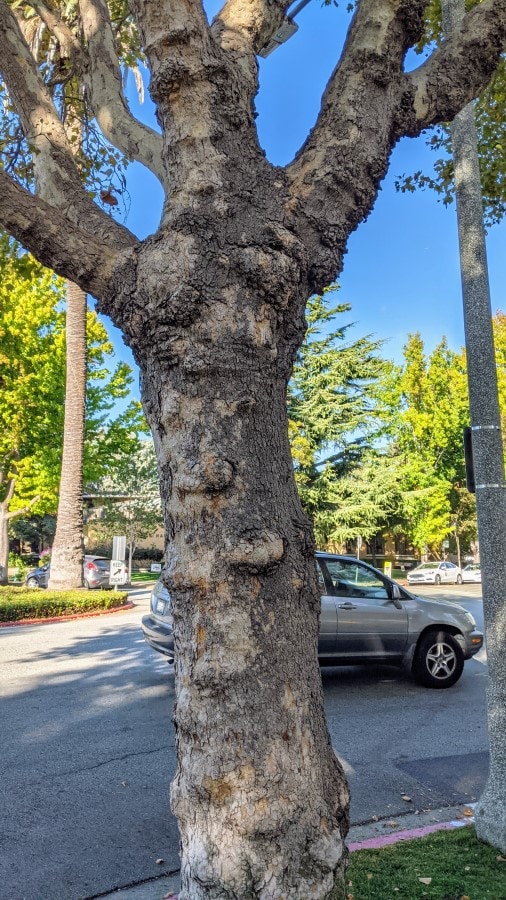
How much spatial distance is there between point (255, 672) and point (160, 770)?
3.98 m

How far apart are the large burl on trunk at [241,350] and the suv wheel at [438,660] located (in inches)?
264

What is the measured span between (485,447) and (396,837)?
254 centimetres

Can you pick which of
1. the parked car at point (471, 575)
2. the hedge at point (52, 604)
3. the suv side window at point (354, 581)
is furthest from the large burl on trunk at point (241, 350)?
the parked car at point (471, 575)

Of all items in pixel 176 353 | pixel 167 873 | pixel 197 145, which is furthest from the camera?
pixel 167 873

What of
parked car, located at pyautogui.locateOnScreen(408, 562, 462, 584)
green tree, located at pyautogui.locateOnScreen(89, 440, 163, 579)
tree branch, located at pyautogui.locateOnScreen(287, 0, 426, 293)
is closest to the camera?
tree branch, located at pyautogui.locateOnScreen(287, 0, 426, 293)

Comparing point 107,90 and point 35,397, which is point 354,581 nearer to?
point 107,90

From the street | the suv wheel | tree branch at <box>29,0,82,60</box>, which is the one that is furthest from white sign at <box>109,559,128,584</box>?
tree branch at <box>29,0,82,60</box>

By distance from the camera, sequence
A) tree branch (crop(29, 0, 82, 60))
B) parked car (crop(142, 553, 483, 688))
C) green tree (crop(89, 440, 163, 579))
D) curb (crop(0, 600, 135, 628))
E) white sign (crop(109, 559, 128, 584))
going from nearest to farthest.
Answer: tree branch (crop(29, 0, 82, 60)) → parked car (crop(142, 553, 483, 688)) → curb (crop(0, 600, 135, 628)) → white sign (crop(109, 559, 128, 584)) → green tree (crop(89, 440, 163, 579))

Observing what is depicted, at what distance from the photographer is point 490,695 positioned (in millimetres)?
4066

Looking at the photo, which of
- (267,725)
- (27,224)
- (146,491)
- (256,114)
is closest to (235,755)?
(267,725)

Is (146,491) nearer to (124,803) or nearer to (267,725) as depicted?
(124,803)

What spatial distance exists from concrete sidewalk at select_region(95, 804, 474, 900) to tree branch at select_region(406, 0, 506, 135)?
4.12 m

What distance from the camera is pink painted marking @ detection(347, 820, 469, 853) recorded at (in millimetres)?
4000

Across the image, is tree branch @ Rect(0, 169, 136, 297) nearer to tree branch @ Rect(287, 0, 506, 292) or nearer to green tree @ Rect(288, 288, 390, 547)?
tree branch @ Rect(287, 0, 506, 292)
